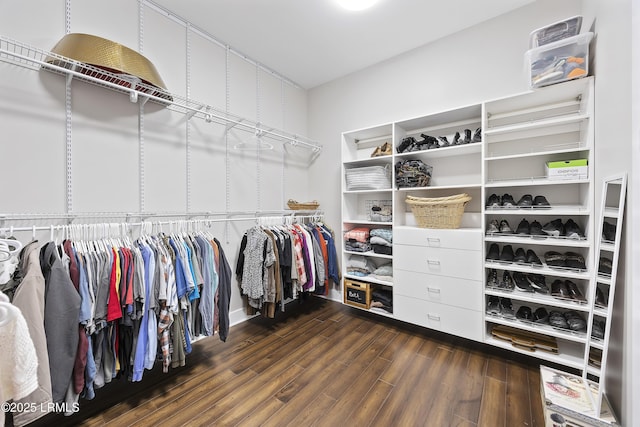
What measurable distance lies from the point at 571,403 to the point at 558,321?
2.41ft

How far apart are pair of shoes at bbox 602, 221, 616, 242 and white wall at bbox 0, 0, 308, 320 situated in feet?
9.30

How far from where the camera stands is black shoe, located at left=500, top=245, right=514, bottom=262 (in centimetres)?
213

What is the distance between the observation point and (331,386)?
1840mm

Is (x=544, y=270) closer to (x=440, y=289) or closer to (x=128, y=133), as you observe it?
(x=440, y=289)

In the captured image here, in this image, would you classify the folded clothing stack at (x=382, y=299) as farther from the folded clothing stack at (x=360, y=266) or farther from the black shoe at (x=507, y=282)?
the black shoe at (x=507, y=282)

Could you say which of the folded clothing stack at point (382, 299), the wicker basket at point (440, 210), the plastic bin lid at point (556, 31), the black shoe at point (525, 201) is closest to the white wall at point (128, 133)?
the folded clothing stack at point (382, 299)

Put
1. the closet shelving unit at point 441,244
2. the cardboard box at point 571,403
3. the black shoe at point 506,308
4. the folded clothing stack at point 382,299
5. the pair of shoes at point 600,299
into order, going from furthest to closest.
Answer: the folded clothing stack at point 382,299, the closet shelving unit at point 441,244, the black shoe at point 506,308, the pair of shoes at point 600,299, the cardboard box at point 571,403

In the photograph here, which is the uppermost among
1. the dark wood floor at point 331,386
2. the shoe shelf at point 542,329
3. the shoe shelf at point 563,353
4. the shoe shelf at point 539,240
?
the shoe shelf at point 539,240

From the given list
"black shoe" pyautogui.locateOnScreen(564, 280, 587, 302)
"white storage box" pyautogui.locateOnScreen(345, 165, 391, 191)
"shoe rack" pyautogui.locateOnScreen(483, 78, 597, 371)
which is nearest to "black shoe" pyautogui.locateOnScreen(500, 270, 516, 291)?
"shoe rack" pyautogui.locateOnScreen(483, 78, 597, 371)

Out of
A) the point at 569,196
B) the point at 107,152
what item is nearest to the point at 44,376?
the point at 107,152

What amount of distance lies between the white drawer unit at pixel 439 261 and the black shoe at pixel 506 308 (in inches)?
12.2

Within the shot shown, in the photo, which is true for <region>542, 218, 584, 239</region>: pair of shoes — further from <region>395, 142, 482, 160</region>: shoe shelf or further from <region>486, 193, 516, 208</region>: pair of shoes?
<region>395, 142, 482, 160</region>: shoe shelf

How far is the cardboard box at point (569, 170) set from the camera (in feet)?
5.93

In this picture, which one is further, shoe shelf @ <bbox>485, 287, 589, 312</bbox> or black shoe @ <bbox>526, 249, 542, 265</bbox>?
black shoe @ <bbox>526, 249, 542, 265</bbox>
